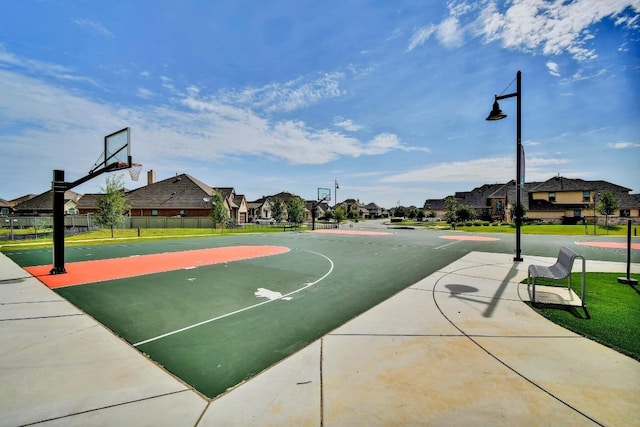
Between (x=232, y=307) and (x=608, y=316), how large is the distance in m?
7.78

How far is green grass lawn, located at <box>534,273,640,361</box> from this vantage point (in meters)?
4.42

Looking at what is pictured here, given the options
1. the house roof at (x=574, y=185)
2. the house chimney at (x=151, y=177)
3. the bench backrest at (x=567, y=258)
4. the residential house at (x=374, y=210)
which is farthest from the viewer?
the residential house at (x=374, y=210)

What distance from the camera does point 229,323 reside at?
5.62 metres

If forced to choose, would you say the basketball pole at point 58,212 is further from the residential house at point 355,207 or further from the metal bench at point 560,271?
the residential house at point 355,207

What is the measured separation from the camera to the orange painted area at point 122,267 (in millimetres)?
9433

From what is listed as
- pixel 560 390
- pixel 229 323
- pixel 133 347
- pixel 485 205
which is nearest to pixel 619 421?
pixel 560 390

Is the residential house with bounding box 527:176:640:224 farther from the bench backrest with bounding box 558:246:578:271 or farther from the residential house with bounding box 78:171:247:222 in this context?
the residential house with bounding box 78:171:247:222

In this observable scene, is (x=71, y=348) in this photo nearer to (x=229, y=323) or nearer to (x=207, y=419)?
(x=229, y=323)

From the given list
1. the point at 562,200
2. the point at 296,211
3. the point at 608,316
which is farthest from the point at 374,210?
the point at 608,316

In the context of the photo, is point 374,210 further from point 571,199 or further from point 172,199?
point 172,199

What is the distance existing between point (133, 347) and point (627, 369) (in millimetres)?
7067

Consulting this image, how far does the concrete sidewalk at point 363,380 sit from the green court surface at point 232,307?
340 millimetres

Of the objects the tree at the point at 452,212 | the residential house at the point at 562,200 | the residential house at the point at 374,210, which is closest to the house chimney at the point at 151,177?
the tree at the point at 452,212

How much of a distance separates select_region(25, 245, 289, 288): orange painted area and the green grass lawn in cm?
1181
